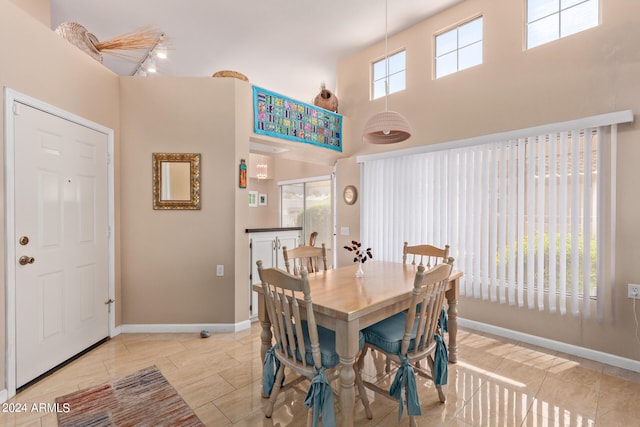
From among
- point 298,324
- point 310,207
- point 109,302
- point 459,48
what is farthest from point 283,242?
point 459,48

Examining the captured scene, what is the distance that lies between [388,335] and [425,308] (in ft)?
0.99

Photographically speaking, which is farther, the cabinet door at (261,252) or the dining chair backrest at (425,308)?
the cabinet door at (261,252)

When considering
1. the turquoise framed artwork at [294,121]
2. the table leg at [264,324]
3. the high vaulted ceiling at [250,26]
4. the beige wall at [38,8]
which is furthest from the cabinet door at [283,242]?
the beige wall at [38,8]

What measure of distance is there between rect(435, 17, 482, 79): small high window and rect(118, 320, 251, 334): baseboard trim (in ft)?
12.3

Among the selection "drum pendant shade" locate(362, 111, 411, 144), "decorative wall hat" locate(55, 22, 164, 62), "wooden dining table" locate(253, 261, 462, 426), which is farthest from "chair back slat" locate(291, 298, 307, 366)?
"decorative wall hat" locate(55, 22, 164, 62)

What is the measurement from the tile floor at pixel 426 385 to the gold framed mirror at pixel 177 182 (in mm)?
1374

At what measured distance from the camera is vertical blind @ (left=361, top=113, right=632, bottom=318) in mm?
2602

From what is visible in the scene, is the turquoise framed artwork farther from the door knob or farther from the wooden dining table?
the door knob

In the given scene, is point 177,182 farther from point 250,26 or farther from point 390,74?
point 390,74

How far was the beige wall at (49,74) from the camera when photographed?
2.03 m

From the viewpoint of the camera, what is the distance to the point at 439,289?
1.83 meters

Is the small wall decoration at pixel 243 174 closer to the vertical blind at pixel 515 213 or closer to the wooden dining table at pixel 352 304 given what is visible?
the wooden dining table at pixel 352 304

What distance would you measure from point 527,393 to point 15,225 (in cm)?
376

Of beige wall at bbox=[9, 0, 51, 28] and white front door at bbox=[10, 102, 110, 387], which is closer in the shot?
white front door at bbox=[10, 102, 110, 387]
